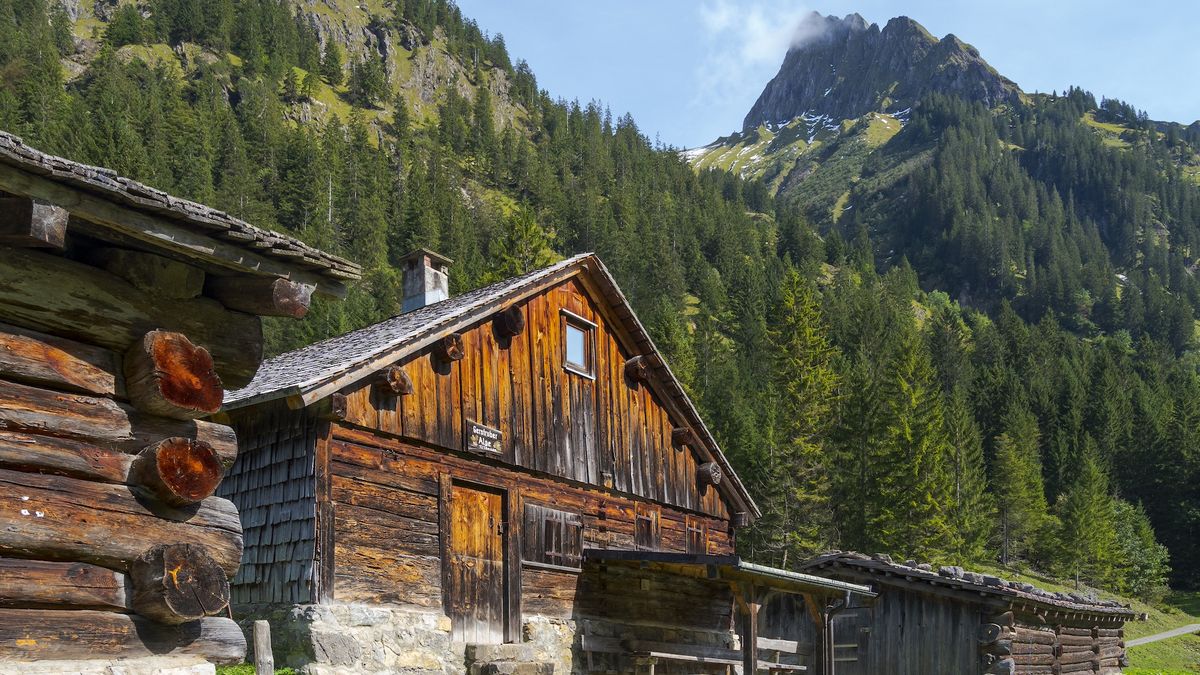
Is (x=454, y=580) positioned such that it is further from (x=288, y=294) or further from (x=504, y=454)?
(x=288, y=294)

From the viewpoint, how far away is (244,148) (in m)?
115

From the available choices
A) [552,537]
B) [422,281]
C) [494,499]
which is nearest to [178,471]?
[494,499]

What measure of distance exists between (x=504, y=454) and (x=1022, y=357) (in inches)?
4585

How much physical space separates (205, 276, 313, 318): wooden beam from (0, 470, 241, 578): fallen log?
55.8 inches

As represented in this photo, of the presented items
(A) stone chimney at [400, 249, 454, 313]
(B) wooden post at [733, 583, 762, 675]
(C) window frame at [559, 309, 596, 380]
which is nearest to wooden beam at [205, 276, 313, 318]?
(B) wooden post at [733, 583, 762, 675]

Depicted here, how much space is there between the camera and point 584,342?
22.2m

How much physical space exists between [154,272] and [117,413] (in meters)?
0.99

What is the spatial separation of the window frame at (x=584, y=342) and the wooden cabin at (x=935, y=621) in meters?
7.55

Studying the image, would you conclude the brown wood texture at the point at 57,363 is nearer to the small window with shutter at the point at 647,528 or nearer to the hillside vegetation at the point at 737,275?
the small window with shutter at the point at 647,528

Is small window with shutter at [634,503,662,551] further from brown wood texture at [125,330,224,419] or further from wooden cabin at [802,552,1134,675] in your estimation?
brown wood texture at [125,330,224,419]

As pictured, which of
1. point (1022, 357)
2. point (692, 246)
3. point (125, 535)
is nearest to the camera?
point (125, 535)

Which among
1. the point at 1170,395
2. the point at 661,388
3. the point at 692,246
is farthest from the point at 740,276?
the point at 661,388

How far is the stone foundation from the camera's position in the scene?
6.46 meters

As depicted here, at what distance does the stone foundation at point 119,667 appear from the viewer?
646cm
